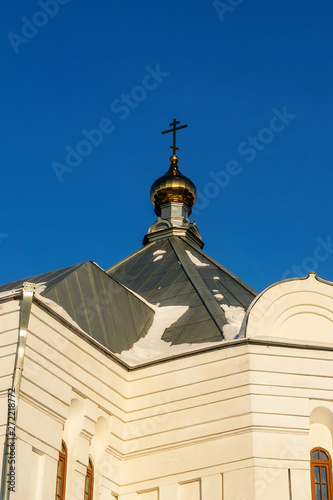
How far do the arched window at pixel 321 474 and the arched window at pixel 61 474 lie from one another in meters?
4.06

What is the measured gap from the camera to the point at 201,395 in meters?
18.2

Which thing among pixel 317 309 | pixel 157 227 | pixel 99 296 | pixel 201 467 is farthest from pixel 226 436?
pixel 157 227

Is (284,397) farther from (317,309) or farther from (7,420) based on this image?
(7,420)

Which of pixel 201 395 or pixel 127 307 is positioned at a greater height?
pixel 127 307

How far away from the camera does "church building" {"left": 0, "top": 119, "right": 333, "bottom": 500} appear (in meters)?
16.7

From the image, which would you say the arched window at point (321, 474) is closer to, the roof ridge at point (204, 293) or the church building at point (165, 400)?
the church building at point (165, 400)

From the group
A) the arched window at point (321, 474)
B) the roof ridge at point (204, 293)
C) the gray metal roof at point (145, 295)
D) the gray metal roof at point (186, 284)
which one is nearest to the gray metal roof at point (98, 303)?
the gray metal roof at point (145, 295)

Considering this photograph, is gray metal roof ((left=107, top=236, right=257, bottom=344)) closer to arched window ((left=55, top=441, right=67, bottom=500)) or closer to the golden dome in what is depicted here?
the golden dome

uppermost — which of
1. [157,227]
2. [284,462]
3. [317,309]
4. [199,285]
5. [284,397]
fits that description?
[157,227]

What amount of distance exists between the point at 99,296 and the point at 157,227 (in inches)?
332

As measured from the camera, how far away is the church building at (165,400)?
16.7 m

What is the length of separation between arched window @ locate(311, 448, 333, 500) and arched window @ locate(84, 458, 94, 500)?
369 cm

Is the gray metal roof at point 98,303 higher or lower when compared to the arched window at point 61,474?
higher

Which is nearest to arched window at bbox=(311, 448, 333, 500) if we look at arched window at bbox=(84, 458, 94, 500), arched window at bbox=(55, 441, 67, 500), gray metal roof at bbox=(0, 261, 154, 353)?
arched window at bbox=(84, 458, 94, 500)
